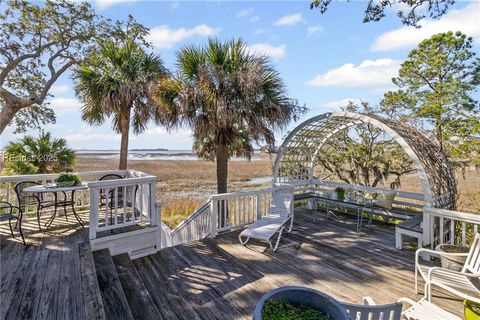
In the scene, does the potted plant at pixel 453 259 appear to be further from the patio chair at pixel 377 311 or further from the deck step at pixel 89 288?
the deck step at pixel 89 288

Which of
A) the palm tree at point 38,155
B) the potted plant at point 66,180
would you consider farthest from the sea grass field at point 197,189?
the potted plant at point 66,180

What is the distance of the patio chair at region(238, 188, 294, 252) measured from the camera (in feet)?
15.8

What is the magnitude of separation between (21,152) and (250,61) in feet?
24.3

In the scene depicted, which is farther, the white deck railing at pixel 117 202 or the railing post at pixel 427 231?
the railing post at pixel 427 231

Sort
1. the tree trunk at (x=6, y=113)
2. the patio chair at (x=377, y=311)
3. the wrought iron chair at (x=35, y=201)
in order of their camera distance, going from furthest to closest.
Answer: the tree trunk at (x=6, y=113) → the wrought iron chair at (x=35, y=201) → the patio chair at (x=377, y=311)

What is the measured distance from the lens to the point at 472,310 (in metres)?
1.98

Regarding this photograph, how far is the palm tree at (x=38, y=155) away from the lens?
7.19 meters

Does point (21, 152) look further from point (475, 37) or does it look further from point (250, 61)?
point (475, 37)

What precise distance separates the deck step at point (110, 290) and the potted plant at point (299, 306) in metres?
1.84

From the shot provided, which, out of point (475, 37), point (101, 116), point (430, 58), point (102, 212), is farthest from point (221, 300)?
point (475, 37)

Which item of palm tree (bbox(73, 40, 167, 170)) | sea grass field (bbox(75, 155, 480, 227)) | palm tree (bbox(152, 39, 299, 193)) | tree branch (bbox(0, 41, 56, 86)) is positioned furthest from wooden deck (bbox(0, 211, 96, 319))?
sea grass field (bbox(75, 155, 480, 227))

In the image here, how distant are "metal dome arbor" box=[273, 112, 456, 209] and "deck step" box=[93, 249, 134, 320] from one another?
16.2ft

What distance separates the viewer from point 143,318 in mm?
2680

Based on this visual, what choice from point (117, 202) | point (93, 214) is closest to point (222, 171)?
point (117, 202)
